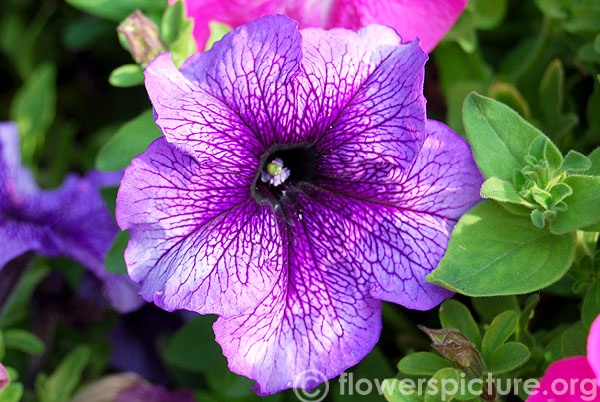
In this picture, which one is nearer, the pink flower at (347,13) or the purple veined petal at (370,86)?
the purple veined petal at (370,86)

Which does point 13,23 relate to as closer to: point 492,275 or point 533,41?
point 533,41

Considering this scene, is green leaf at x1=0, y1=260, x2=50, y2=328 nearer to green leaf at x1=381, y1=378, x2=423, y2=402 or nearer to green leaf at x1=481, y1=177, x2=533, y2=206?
green leaf at x1=381, y1=378, x2=423, y2=402

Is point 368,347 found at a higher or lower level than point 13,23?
higher

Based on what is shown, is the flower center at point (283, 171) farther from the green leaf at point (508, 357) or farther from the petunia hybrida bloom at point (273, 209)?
the green leaf at point (508, 357)

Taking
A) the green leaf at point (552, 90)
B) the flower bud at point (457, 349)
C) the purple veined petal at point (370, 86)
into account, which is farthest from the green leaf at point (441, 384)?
the green leaf at point (552, 90)

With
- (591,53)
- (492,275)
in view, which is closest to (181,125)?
(492,275)

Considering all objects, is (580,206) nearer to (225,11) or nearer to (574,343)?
(574,343)

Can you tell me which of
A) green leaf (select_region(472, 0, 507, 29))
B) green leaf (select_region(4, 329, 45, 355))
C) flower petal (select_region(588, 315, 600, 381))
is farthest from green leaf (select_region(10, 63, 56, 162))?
flower petal (select_region(588, 315, 600, 381))
